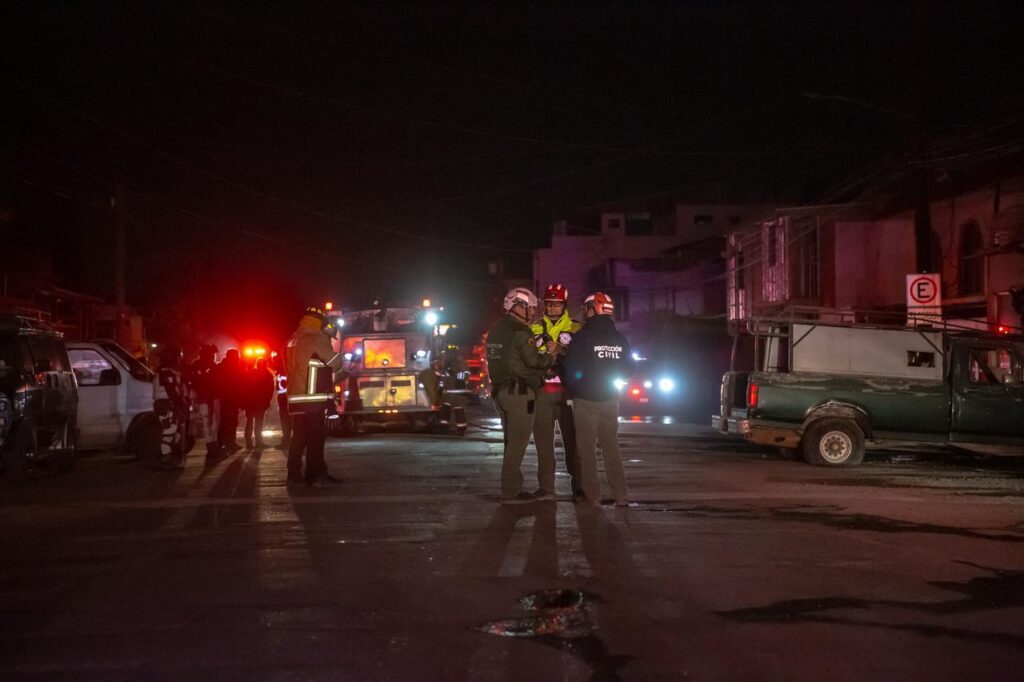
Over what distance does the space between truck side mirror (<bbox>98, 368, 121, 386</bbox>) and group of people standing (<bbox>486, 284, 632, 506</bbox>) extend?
8356mm

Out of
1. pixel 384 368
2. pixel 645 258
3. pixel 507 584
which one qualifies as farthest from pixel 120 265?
pixel 645 258

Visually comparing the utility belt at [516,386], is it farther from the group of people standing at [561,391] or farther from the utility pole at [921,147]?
the utility pole at [921,147]

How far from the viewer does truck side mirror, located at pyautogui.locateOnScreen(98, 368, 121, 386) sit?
1694cm

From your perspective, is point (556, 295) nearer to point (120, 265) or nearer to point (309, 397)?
point (309, 397)

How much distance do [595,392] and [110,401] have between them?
9.40 m

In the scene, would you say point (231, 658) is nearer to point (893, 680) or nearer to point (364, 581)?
point (364, 581)

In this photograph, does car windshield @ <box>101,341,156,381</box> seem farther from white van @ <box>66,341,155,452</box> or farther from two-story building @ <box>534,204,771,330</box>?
two-story building @ <box>534,204,771,330</box>

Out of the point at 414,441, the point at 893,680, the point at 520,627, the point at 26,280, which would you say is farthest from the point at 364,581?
the point at 26,280

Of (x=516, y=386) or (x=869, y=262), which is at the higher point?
(x=869, y=262)

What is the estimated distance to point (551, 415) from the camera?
1088 cm

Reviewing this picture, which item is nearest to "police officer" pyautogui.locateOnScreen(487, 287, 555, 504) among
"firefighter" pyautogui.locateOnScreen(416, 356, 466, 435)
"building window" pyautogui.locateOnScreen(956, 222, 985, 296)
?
"firefighter" pyautogui.locateOnScreen(416, 356, 466, 435)

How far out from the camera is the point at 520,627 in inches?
238

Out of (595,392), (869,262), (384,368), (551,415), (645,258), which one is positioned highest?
(645,258)

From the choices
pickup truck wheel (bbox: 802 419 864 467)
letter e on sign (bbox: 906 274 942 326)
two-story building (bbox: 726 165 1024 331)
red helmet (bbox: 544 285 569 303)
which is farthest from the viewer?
two-story building (bbox: 726 165 1024 331)
